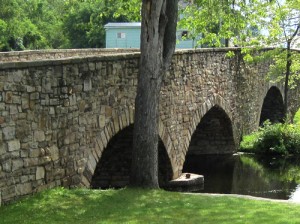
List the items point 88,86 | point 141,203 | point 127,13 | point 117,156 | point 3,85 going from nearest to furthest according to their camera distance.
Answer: point 3,85 < point 141,203 < point 88,86 < point 127,13 < point 117,156

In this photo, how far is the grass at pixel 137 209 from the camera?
10094 mm

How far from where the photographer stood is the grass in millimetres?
10094

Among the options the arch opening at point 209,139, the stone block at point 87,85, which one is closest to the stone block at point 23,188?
the stone block at point 87,85

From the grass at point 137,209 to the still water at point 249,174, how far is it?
7.32m

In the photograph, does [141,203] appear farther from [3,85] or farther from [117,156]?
[117,156]

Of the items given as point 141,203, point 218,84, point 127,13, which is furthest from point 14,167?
point 218,84

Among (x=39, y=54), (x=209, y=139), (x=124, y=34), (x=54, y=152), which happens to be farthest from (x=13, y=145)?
(x=124, y=34)

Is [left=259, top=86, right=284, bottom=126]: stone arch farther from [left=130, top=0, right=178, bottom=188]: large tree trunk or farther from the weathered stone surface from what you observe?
the weathered stone surface

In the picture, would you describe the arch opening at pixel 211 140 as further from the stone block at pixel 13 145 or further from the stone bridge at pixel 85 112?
the stone block at pixel 13 145

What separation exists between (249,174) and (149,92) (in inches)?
420

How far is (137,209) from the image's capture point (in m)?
11.0

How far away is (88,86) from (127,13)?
3530mm

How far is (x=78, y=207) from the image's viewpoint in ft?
35.6

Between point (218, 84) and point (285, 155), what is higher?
point (218, 84)
